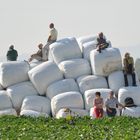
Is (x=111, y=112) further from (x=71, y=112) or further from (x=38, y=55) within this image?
(x=38, y=55)

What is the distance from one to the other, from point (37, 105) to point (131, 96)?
3.96 metres

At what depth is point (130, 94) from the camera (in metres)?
28.0

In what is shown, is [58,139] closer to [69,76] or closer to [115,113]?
[115,113]

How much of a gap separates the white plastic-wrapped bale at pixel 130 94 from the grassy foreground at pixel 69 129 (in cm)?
472

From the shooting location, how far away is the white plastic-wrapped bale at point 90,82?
28.9 meters

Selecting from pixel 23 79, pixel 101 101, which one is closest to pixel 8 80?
pixel 23 79

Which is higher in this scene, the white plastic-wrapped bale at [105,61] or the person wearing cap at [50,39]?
the person wearing cap at [50,39]

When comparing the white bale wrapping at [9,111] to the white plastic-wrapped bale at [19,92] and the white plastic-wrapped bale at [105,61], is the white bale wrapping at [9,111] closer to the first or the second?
the white plastic-wrapped bale at [19,92]

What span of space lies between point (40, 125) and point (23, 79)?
8.36 meters

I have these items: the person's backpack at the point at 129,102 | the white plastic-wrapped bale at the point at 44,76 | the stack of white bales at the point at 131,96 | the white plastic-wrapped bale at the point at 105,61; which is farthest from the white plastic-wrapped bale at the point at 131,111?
the white plastic-wrapped bale at the point at 44,76

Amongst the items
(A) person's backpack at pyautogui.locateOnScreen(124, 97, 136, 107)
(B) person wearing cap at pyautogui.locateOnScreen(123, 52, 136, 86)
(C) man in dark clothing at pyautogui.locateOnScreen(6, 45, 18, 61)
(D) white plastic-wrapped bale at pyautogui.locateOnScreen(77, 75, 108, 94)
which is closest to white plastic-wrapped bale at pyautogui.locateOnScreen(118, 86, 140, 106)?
(A) person's backpack at pyautogui.locateOnScreen(124, 97, 136, 107)

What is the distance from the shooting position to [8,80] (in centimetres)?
2967

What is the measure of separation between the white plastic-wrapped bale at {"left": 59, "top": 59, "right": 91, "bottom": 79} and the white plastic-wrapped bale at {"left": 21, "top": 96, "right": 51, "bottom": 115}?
Answer: 177cm

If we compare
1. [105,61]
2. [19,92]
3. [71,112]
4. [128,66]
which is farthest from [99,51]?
[19,92]
